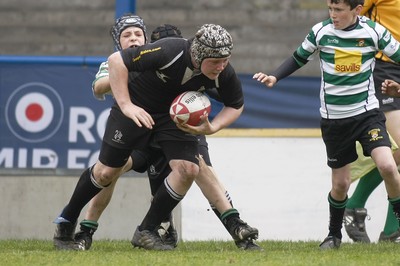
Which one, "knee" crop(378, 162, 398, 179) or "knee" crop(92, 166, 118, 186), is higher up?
"knee" crop(378, 162, 398, 179)

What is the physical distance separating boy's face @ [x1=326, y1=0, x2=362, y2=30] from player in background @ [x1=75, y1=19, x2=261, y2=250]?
1277 mm

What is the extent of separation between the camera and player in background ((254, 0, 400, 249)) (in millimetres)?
7297

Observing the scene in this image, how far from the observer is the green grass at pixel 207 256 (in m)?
6.48

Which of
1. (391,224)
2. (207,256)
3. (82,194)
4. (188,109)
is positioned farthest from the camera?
(391,224)

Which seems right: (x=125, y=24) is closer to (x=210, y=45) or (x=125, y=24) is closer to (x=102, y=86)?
(x=102, y=86)

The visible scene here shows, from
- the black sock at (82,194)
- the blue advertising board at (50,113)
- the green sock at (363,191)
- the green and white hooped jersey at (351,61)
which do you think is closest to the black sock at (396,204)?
the green and white hooped jersey at (351,61)

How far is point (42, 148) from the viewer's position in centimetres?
998

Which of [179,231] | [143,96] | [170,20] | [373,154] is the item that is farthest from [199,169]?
[170,20]

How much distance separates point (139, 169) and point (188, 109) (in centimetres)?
128

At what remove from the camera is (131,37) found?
796 centimetres

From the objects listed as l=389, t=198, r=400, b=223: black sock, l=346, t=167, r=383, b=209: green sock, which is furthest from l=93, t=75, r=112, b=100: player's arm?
l=346, t=167, r=383, b=209: green sock

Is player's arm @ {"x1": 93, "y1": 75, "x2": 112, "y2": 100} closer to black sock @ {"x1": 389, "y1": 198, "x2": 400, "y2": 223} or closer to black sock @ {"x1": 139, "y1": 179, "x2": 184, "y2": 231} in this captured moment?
black sock @ {"x1": 139, "y1": 179, "x2": 184, "y2": 231}

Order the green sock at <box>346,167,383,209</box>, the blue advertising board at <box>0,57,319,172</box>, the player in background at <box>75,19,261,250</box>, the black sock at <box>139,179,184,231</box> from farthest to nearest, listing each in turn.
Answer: the blue advertising board at <box>0,57,319,172</box> < the green sock at <box>346,167,383,209</box> < the player in background at <box>75,19,261,250</box> < the black sock at <box>139,179,184,231</box>

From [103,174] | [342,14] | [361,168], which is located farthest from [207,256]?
[361,168]
